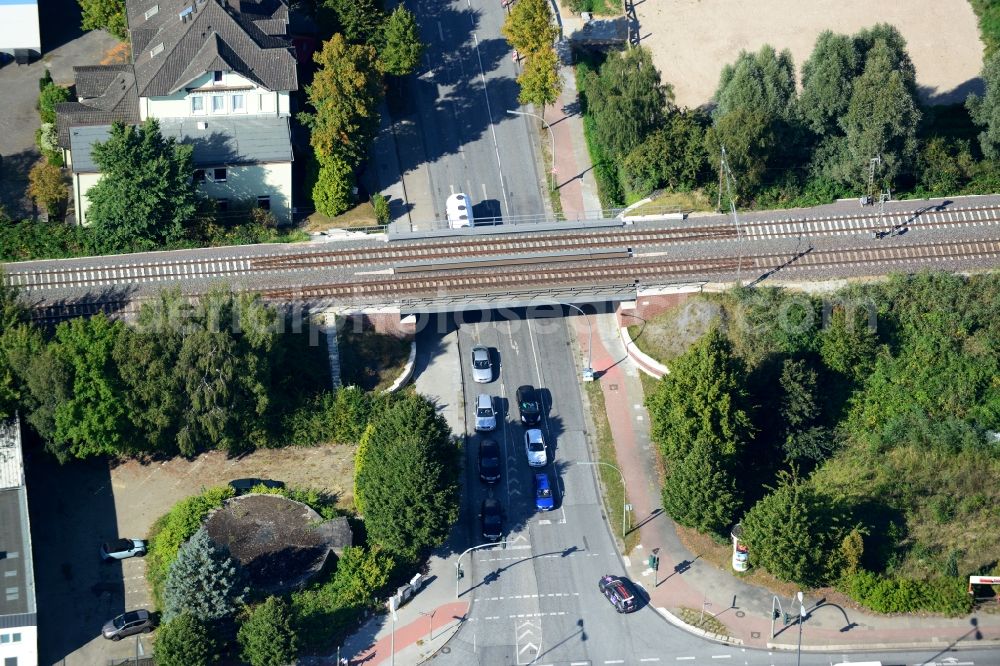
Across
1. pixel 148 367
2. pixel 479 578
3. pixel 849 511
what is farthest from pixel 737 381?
pixel 148 367

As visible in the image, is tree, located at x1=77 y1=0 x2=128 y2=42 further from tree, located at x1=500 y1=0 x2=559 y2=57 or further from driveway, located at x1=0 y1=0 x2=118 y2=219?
tree, located at x1=500 y1=0 x2=559 y2=57

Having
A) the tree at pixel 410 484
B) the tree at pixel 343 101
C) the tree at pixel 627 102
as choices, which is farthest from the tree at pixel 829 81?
the tree at pixel 410 484

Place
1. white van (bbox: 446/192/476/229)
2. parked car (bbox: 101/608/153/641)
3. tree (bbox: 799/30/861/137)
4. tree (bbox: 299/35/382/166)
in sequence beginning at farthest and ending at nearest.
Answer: white van (bbox: 446/192/476/229)
tree (bbox: 799/30/861/137)
tree (bbox: 299/35/382/166)
parked car (bbox: 101/608/153/641)

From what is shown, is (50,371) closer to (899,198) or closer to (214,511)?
(214,511)

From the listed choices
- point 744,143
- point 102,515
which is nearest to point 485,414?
point 102,515

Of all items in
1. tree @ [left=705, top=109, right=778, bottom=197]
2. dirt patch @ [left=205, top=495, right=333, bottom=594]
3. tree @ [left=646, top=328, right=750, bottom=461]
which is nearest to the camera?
dirt patch @ [left=205, top=495, right=333, bottom=594]

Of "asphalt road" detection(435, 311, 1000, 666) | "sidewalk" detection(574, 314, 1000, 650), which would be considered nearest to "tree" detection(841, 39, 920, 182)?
"asphalt road" detection(435, 311, 1000, 666)

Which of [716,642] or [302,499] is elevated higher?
[302,499]
